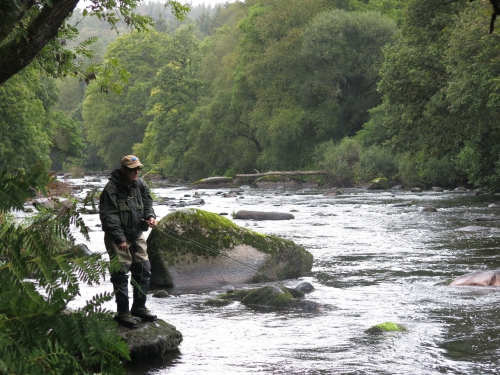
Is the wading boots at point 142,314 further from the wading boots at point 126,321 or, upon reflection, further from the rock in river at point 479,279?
the rock in river at point 479,279

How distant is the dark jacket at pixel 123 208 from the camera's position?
7.82 metres

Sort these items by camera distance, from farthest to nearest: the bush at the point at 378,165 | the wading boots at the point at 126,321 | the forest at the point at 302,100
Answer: the bush at the point at 378,165 → the forest at the point at 302,100 → the wading boots at the point at 126,321

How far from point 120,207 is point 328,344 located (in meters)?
2.80

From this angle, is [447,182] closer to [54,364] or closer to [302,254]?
[302,254]

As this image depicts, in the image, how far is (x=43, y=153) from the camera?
116 ft

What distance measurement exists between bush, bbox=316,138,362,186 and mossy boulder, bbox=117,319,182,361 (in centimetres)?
3811

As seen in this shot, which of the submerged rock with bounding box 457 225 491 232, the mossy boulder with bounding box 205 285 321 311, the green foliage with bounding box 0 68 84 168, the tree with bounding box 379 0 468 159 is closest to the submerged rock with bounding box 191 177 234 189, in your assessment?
the green foliage with bounding box 0 68 84 168

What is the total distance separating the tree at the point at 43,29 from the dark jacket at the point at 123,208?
1.65m

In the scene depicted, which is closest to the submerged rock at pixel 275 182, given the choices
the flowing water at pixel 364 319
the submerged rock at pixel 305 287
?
the flowing water at pixel 364 319

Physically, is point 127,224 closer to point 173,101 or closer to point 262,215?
point 262,215

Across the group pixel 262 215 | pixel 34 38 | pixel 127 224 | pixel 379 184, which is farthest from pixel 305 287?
pixel 379 184

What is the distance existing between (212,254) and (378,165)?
3235cm

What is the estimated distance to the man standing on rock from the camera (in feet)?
25.7

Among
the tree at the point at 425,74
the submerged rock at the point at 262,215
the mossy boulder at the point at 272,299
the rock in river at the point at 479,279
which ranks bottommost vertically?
the mossy boulder at the point at 272,299
